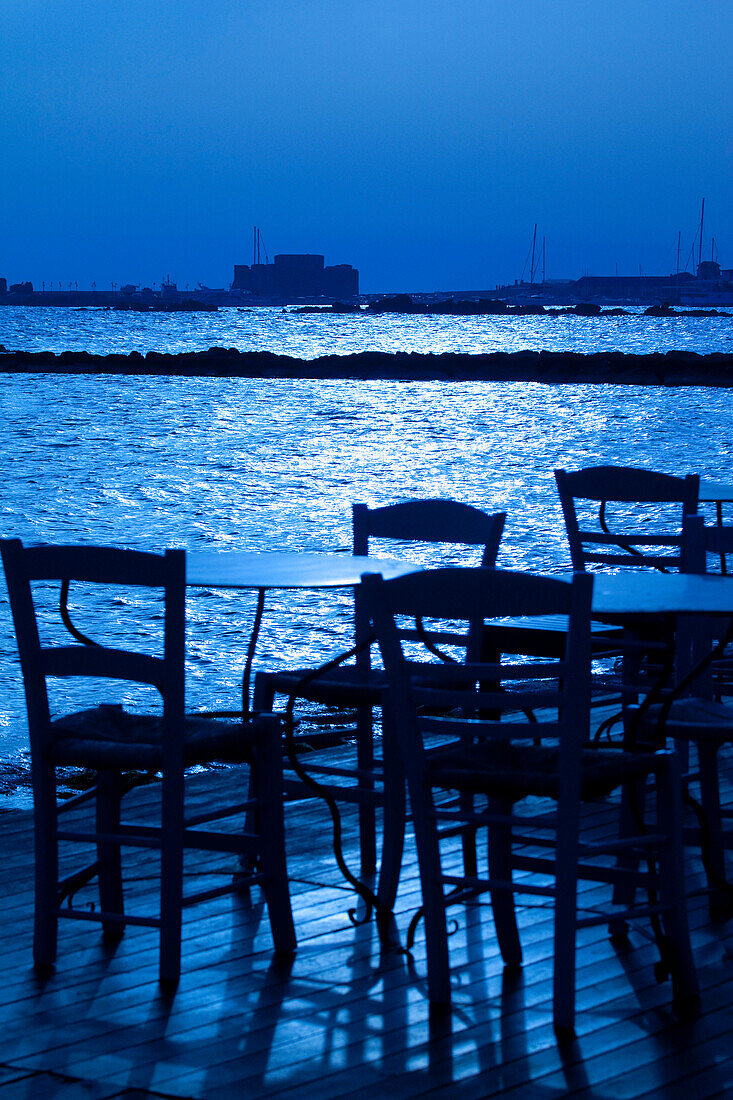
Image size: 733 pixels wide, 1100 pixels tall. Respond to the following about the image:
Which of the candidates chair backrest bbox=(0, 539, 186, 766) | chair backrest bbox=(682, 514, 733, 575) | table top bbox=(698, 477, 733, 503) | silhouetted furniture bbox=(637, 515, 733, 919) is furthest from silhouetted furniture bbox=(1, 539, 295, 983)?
table top bbox=(698, 477, 733, 503)

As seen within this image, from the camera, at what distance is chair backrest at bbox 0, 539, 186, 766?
7.98ft

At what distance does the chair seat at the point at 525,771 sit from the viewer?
2.36m

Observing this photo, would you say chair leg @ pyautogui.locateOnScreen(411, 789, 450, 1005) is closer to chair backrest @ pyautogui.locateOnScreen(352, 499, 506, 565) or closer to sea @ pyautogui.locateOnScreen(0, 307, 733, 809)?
chair backrest @ pyautogui.locateOnScreen(352, 499, 506, 565)

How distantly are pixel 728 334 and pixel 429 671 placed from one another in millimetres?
101600

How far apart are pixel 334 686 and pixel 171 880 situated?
750 millimetres

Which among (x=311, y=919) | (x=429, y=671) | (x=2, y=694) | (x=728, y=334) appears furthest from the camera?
(x=728, y=334)

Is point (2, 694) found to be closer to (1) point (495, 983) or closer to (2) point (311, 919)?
(2) point (311, 919)

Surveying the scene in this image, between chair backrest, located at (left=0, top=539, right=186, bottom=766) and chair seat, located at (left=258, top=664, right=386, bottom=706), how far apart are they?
1.77 ft

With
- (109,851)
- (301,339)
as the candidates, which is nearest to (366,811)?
(109,851)

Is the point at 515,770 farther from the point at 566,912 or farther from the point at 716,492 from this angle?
the point at 716,492

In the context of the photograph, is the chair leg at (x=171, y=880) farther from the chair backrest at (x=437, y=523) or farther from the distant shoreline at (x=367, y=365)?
the distant shoreline at (x=367, y=365)

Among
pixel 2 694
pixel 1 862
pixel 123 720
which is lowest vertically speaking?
pixel 2 694

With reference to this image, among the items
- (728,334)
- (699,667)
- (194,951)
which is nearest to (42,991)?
(194,951)

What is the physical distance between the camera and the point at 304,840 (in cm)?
347
